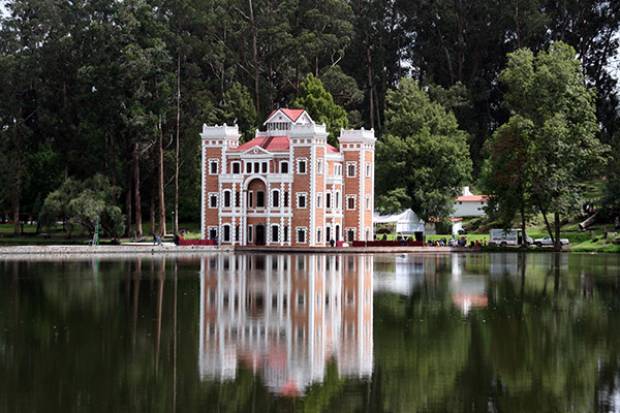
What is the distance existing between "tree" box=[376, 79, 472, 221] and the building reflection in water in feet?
110

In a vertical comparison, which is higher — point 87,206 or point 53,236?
point 87,206

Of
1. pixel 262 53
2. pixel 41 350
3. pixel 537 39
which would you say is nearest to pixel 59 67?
pixel 262 53

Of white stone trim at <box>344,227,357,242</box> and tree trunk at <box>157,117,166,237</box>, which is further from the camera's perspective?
tree trunk at <box>157,117,166,237</box>

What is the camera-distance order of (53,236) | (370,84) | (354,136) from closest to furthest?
(354,136)
(53,236)
(370,84)

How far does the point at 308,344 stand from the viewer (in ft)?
83.6

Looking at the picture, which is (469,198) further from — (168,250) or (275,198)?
(168,250)

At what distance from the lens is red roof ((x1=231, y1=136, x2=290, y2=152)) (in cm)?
8094

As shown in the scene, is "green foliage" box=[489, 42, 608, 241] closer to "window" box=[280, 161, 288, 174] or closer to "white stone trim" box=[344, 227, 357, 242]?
"white stone trim" box=[344, 227, 357, 242]

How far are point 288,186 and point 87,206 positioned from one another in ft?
49.0

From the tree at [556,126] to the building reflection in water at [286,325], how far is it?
27102 mm

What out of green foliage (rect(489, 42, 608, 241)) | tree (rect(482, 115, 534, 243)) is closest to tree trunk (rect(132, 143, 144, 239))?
tree (rect(482, 115, 534, 243))

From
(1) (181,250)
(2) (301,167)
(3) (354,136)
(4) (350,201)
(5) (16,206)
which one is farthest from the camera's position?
(5) (16,206)

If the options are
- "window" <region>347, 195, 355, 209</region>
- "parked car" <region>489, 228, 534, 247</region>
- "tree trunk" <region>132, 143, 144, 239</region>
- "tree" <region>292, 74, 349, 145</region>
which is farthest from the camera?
"tree" <region>292, 74, 349, 145</region>

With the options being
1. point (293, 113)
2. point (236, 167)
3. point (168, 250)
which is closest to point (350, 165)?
point (293, 113)
